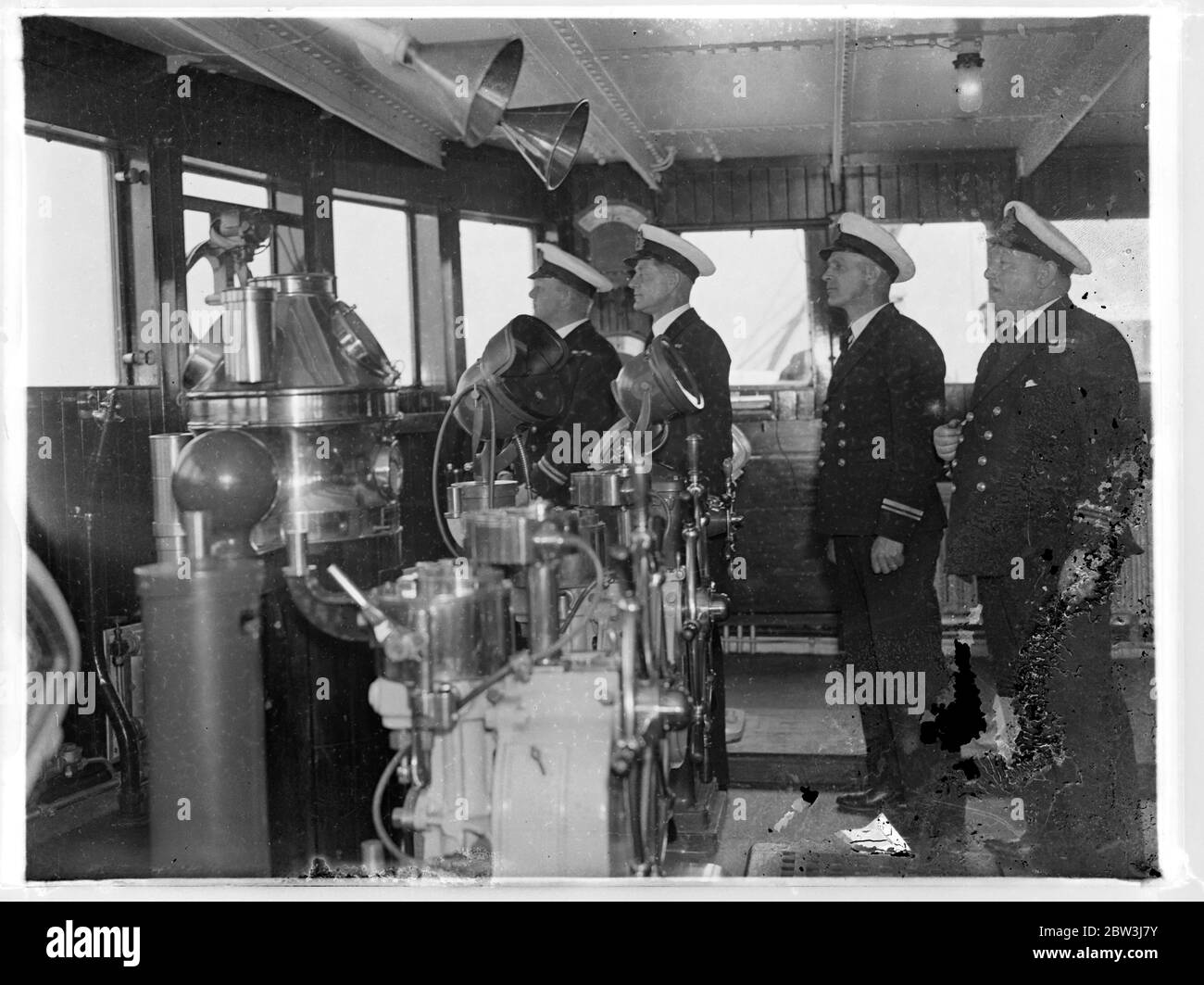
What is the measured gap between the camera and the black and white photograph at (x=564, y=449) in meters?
1.94

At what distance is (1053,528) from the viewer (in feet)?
8.42

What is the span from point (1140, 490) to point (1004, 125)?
1.45 metres

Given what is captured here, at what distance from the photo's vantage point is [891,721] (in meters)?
3.04

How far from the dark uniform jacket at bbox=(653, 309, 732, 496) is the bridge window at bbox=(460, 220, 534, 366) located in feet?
2.07

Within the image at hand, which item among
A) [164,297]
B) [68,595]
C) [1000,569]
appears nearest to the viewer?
[1000,569]

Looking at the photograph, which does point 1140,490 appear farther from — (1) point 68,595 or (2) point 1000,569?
(1) point 68,595

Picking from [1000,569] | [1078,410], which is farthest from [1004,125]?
[1000,569]

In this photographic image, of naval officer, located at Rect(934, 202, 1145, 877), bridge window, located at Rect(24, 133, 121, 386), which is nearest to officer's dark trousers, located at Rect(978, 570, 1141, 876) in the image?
naval officer, located at Rect(934, 202, 1145, 877)

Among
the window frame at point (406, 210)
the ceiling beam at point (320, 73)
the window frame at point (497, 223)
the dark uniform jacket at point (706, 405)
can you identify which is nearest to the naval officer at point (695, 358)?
the dark uniform jacket at point (706, 405)

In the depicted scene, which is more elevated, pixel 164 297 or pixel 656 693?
pixel 164 297

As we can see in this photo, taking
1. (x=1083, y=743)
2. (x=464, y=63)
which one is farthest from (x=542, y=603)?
(x=1083, y=743)

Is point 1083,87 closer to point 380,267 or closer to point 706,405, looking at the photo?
point 706,405

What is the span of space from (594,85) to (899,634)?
1.78m

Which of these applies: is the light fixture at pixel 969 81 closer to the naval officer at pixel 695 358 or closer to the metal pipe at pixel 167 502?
the naval officer at pixel 695 358
